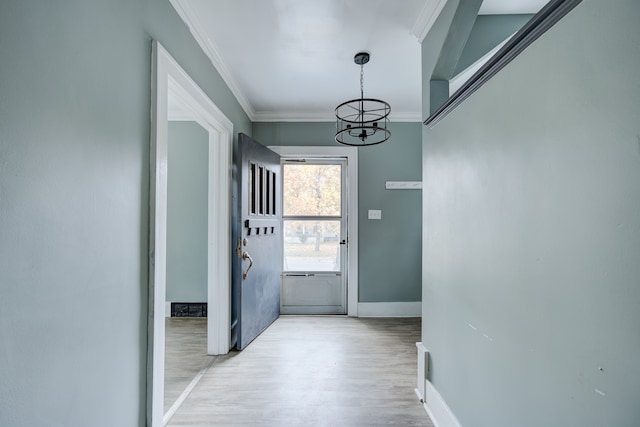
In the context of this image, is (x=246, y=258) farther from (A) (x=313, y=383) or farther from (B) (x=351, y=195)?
(B) (x=351, y=195)

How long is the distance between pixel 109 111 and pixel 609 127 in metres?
1.57

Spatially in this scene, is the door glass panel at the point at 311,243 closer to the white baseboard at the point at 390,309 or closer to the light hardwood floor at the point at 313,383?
the white baseboard at the point at 390,309

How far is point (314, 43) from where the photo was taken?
2209 millimetres

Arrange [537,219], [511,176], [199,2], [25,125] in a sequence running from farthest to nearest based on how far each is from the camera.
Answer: [199,2], [511,176], [537,219], [25,125]

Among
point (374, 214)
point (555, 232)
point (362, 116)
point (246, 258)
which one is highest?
point (362, 116)

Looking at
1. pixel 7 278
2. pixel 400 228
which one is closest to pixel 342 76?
pixel 400 228

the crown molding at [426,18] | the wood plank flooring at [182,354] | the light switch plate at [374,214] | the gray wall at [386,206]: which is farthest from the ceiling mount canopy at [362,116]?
the wood plank flooring at [182,354]

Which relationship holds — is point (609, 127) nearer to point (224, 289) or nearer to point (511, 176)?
point (511, 176)

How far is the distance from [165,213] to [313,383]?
1573 millimetres

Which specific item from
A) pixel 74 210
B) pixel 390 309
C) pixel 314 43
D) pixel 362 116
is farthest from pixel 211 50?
pixel 390 309

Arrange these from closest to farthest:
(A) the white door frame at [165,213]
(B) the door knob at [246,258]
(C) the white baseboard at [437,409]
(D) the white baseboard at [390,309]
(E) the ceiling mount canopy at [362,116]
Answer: (A) the white door frame at [165,213] < (C) the white baseboard at [437,409] < (E) the ceiling mount canopy at [362,116] < (B) the door knob at [246,258] < (D) the white baseboard at [390,309]

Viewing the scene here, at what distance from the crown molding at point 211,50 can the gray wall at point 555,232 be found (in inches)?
64.7

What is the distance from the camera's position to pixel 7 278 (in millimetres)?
794

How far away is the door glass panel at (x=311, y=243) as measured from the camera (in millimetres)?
3898
